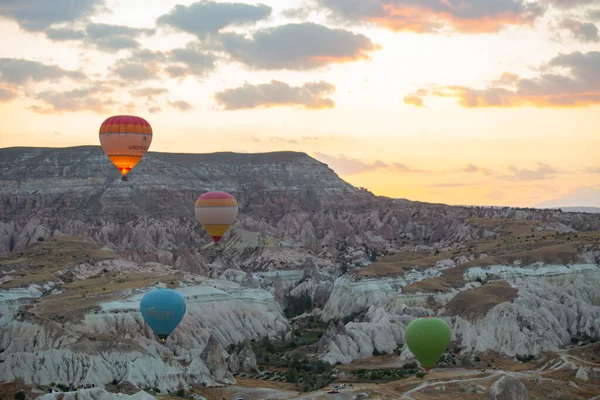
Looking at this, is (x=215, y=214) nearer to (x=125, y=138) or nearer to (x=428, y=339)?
(x=125, y=138)

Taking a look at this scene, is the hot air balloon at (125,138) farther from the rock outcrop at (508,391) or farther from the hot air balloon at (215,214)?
the rock outcrop at (508,391)

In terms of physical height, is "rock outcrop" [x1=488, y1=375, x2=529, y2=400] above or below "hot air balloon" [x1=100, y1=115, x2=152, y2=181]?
below

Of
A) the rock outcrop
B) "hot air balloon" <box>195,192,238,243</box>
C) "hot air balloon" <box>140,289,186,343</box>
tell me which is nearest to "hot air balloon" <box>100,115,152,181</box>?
"hot air balloon" <box>140,289,186,343</box>

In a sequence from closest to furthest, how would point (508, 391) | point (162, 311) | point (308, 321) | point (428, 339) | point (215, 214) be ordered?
point (508, 391) < point (428, 339) < point (162, 311) < point (215, 214) < point (308, 321)

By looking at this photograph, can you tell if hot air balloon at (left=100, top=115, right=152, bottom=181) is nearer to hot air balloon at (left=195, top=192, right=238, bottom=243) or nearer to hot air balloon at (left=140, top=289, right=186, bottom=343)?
hot air balloon at (left=140, top=289, right=186, bottom=343)

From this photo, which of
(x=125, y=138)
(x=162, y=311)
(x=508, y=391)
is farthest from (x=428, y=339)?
(x=125, y=138)

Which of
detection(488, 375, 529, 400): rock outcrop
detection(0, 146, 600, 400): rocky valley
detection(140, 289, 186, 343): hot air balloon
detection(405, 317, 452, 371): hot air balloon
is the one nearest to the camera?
detection(488, 375, 529, 400): rock outcrop
